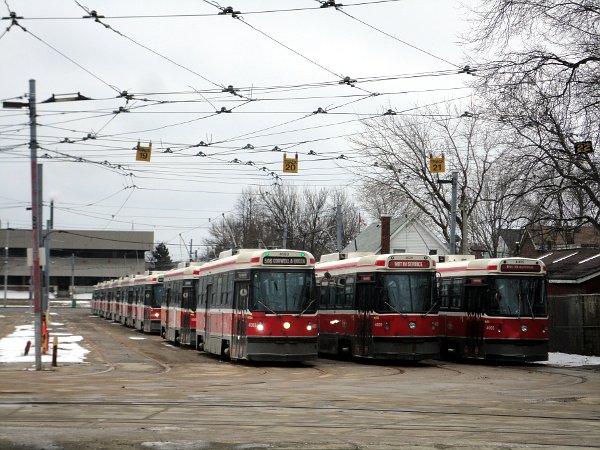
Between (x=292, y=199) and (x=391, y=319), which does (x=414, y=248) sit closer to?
(x=292, y=199)

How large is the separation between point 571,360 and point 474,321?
404 cm

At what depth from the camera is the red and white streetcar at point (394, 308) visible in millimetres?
28062

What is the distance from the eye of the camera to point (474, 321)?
29594mm

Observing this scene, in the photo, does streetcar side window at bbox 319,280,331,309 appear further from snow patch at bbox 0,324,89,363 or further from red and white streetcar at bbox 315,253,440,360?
snow patch at bbox 0,324,89,363

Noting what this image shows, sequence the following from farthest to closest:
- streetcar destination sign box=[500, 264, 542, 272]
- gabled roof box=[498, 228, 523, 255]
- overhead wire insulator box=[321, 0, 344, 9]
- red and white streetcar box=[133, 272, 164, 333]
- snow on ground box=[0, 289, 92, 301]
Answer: snow on ground box=[0, 289, 92, 301] < red and white streetcar box=[133, 272, 164, 333] < gabled roof box=[498, 228, 523, 255] < streetcar destination sign box=[500, 264, 542, 272] < overhead wire insulator box=[321, 0, 344, 9]

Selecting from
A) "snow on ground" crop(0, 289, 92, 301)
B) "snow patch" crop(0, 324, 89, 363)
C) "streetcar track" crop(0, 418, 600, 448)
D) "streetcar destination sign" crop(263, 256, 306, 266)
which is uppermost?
"snow on ground" crop(0, 289, 92, 301)

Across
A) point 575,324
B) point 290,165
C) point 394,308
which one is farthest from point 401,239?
point 394,308

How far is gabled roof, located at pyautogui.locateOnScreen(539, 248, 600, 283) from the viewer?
122 feet

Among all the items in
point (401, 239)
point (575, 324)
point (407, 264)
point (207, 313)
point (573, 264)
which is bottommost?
point (575, 324)

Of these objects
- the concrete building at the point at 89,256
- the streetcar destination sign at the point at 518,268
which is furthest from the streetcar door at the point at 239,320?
the concrete building at the point at 89,256

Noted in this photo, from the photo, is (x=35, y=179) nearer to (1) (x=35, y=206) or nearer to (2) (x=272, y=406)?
(1) (x=35, y=206)

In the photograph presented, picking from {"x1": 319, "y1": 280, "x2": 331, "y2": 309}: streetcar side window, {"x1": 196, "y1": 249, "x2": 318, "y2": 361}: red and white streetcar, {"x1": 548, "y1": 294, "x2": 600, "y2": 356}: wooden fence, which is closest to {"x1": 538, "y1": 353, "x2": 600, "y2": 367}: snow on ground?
{"x1": 548, "y1": 294, "x2": 600, "y2": 356}: wooden fence

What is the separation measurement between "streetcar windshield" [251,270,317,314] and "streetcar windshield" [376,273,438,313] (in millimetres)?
2370

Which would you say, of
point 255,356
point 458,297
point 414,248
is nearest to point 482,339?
point 458,297
